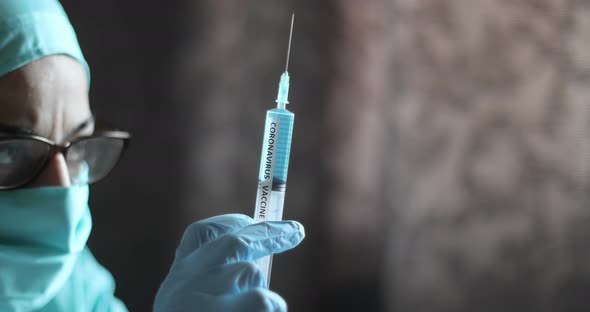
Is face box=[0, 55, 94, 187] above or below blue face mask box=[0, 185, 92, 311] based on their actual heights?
above

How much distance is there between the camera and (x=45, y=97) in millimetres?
870

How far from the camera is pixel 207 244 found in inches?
36.9

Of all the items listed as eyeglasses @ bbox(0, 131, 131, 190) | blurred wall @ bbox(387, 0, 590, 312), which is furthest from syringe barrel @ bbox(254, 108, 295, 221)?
blurred wall @ bbox(387, 0, 590, 312)

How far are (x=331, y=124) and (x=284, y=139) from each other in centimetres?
92

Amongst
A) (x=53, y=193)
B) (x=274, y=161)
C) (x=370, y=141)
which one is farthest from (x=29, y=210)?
(x=370, y=141)

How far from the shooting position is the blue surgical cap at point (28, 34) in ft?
2.77

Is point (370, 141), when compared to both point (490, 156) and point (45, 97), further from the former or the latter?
point (45, 97)

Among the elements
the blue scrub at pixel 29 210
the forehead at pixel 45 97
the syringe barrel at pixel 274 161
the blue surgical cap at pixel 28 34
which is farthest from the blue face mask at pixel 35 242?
the syringe barrel at pixel 274 161

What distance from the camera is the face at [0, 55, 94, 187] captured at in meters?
0.85

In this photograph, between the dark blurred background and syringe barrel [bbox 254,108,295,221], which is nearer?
syringe barrel [bbox 254,108,295,221]

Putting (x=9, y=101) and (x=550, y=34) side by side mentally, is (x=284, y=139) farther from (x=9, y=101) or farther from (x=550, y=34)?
(x=550, y=34)

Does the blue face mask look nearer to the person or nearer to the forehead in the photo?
→ the person

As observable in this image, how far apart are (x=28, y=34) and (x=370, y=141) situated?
127 cm

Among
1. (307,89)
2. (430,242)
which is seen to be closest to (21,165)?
(307,89)
